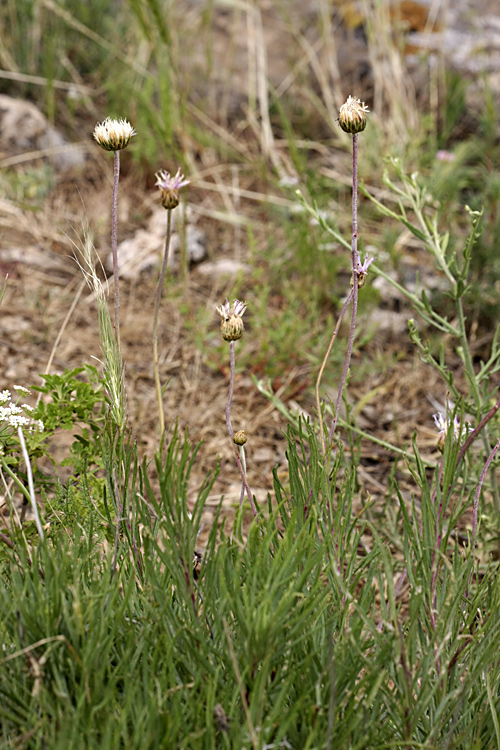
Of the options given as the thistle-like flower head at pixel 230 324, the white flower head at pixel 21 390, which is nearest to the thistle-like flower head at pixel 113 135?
the thistle-like flower head at pixel 230 324

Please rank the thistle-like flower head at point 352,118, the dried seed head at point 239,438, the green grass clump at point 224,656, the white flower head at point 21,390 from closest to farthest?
the green grass clump at point 224,656, the thistle-like flower head at point 352,118, the dried seed head at point 239,438, the white flower head at point 21,390

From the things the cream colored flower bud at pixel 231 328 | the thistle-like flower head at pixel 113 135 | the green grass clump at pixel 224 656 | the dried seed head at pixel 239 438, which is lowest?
the green grass clump at pixel 224 656

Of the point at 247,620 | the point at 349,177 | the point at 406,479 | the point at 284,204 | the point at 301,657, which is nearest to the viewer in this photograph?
the point at 247,620

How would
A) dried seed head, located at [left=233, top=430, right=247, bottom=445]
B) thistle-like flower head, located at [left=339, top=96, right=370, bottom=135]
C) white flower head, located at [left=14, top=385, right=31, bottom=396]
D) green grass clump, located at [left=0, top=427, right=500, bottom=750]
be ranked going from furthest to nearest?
1. white flower head, located at [left=14, top=385, right=31, bottom=396]
2. dried seed head, located at [left=233, top=430, right=247, bottom=445]
3. thistle-like flower head, located at [left=339, top=96, right=370, bottom=135]
4. green grass clump, located at [left=0, top=427, right=500, bottom=750]

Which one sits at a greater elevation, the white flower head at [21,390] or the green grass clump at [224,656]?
the white flower head at [21,390]

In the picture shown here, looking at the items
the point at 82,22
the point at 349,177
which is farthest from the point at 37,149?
the point at 349,177

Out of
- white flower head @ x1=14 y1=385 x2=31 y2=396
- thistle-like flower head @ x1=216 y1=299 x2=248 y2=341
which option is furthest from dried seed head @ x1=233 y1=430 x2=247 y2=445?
white flower head @ x1=14 y1=385 x2=31 y2=396

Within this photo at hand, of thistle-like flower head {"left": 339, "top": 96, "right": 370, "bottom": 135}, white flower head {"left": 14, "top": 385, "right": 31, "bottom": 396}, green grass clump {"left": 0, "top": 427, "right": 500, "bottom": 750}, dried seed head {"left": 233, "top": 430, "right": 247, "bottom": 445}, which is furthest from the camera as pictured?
white flower head {"left": 14, "top": 385, "right": 31, "bottom": 396}

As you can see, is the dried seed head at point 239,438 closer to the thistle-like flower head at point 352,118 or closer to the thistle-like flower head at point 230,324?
the thistle-like flower head at point 230,324

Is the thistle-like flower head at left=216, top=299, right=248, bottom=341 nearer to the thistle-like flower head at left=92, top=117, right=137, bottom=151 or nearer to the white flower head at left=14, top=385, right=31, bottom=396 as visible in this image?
the thistle-like flower head at left=92, top=117, right=137, bottom=151

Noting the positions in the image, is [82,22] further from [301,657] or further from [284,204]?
[301,657]

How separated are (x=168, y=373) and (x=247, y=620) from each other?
1.74 metres

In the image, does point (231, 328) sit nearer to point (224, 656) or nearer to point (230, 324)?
point (230, 324)

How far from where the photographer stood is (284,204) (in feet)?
11.1
